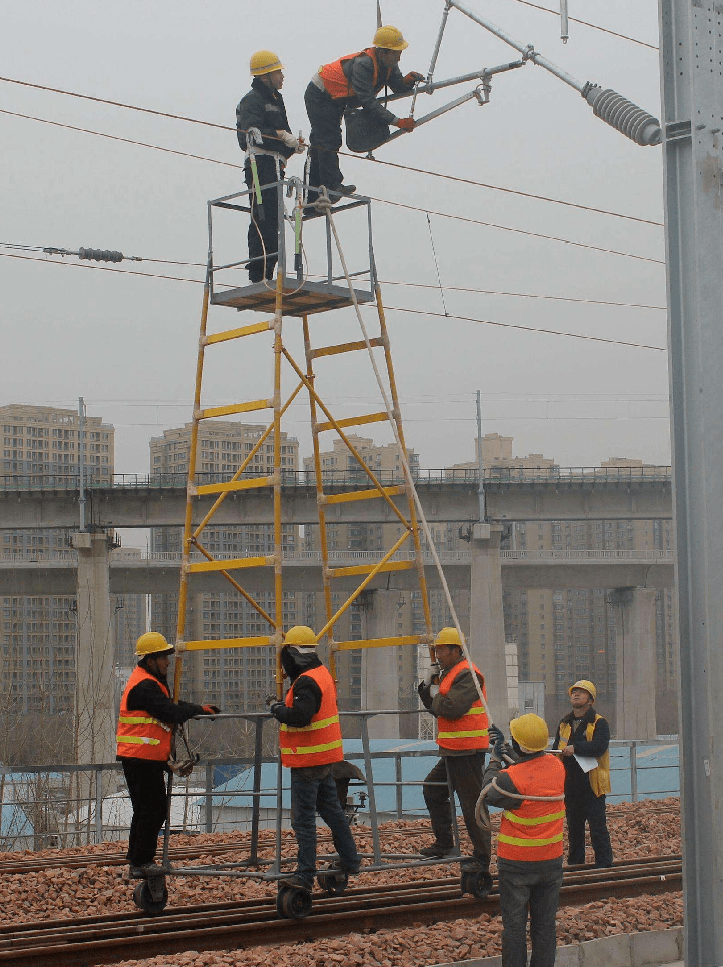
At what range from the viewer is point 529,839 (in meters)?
7.84

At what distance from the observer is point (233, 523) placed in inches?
1923

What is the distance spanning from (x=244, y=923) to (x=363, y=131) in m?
7.61

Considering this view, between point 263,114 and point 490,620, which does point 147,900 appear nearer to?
point 263,114

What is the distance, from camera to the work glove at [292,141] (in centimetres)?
1111

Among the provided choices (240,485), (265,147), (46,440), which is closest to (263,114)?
(265,147)

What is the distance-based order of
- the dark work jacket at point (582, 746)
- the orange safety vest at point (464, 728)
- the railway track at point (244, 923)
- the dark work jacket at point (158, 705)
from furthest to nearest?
the dark work jacket at point (582, 746)
the orange safety vest at point (464, 728)
the dark work jacket at point (158, 705)
the railway track at point (244, 923)

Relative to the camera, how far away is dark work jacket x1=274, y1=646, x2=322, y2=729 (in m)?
9.49

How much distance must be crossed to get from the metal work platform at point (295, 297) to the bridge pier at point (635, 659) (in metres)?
57.0

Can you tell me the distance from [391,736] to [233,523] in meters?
23.1

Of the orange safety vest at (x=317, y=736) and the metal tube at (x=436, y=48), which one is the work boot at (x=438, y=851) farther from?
the metal tube at (x=436, y=48)

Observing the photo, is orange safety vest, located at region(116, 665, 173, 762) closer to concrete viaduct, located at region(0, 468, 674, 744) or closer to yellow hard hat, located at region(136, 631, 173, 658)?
yellow hard hat, located at region(136, 631, 173, 658)


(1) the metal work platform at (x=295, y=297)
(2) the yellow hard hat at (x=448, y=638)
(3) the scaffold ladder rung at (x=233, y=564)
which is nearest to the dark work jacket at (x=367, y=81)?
(1) the metal work platform at (x=295, y=297)

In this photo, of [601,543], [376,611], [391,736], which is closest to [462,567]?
[376,611]

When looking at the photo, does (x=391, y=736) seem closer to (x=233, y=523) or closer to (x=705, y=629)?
(x=233, y=523)
